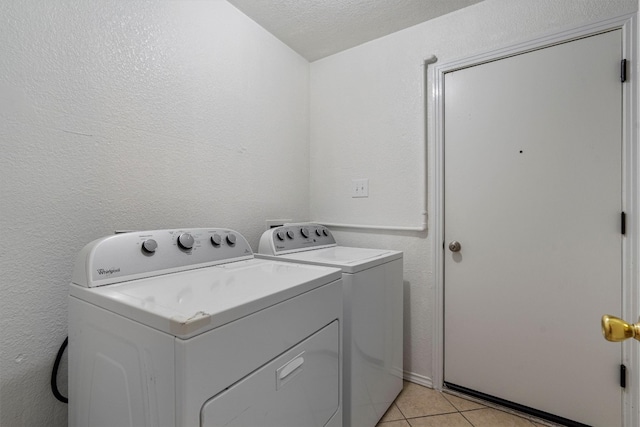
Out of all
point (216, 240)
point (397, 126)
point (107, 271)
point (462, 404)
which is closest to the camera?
point (107, 271)

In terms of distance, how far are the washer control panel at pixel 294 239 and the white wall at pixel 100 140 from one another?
23 centimetres

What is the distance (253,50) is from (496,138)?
1516 millimetres

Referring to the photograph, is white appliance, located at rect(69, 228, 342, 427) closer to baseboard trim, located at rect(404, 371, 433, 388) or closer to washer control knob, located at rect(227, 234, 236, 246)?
washer control knob, located at rect(227, 234, 236, 246)

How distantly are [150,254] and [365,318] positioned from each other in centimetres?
92

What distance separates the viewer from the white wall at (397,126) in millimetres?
1600

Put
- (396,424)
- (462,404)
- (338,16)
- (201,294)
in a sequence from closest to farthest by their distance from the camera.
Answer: (201,294) < (396,424) < (462,404) < (338,16)

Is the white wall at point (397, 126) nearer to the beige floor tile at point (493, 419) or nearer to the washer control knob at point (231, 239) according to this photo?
the beige floor tile at point (493, 419)

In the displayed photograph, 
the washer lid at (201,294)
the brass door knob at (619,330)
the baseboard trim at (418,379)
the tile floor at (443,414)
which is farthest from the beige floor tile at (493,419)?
the brass door knob at (619,330)

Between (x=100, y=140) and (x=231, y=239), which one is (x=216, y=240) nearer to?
(x=231, y=239)

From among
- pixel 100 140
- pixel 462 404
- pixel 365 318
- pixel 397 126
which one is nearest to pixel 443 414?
pixel 462 404

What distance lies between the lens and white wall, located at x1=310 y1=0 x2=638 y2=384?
5.25ft

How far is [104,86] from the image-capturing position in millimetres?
1130

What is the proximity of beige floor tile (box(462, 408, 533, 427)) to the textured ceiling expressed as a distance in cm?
224

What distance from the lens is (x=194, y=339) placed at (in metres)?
0.60
